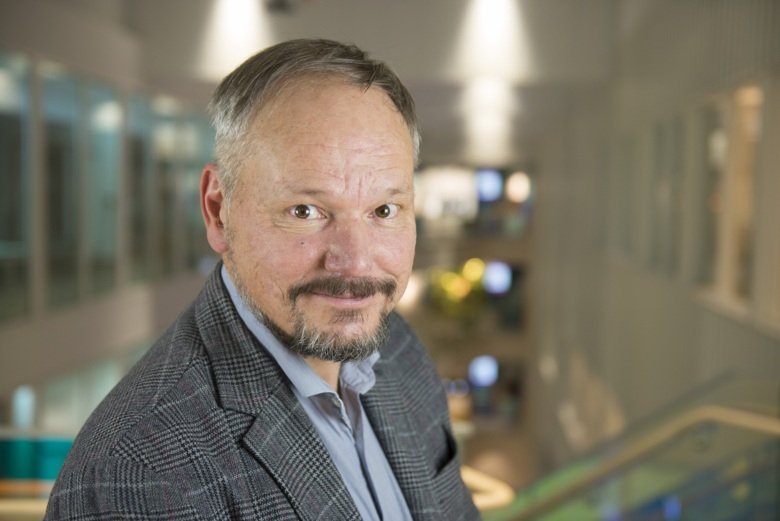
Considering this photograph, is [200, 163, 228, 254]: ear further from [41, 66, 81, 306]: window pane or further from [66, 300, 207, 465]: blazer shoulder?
[41, 66, 81, 306]: window pane

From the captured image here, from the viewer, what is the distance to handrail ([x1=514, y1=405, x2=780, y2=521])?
3.42 m

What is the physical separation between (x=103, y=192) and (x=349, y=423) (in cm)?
430

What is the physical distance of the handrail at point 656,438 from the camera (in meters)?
3.42

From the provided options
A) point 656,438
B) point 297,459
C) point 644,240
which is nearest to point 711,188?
point 644,240

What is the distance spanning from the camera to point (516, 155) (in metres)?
11.8

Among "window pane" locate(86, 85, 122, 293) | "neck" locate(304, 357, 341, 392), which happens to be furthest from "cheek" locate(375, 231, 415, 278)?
"window pane" locate(86, 85, 122, 293)

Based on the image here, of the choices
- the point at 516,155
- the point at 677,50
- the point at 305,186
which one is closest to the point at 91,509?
the point at 305,186

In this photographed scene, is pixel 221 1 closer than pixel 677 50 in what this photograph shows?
Yes

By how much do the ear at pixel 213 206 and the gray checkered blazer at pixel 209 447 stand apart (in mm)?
46

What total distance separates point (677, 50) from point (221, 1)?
319cm

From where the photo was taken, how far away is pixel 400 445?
1.27 m

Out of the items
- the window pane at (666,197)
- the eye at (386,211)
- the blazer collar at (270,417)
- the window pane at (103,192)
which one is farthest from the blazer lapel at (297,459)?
the window pane at (666,197)

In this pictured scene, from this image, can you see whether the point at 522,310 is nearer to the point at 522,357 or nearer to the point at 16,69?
the point at 522,357

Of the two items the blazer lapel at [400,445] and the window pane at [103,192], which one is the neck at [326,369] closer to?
the blazer lapel at [400,445]
